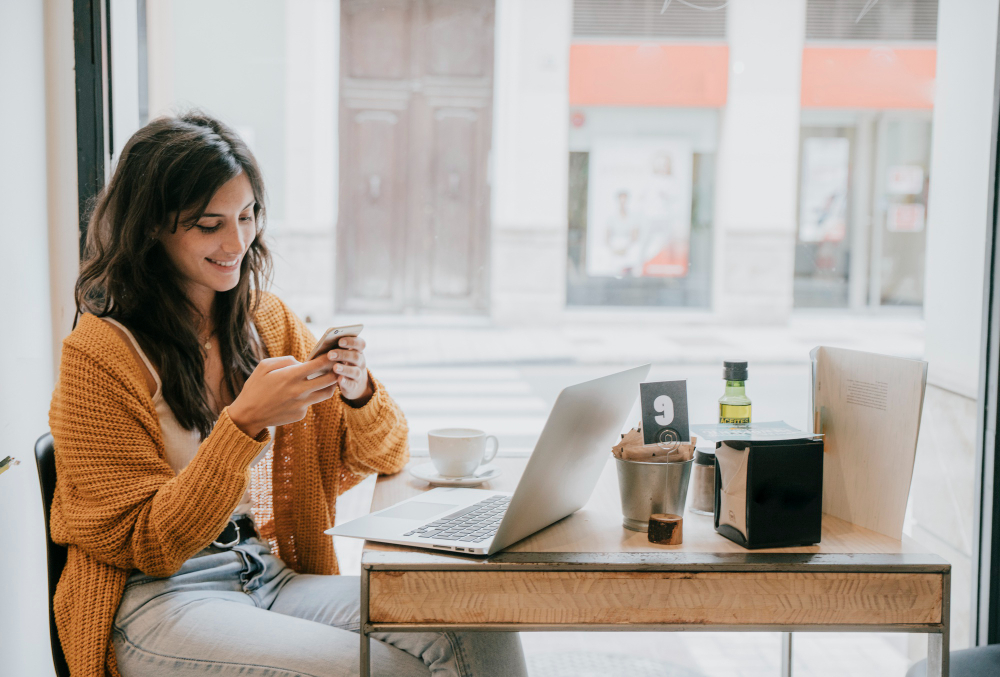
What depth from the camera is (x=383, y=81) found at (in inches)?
113

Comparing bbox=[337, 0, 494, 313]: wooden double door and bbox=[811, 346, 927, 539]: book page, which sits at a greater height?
bbox=[337, 0, 494, 313]: wooden double door

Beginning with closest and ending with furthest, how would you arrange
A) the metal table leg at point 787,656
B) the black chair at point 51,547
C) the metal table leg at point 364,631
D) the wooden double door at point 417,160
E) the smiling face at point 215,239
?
the metal table leg at point 364,631 < the black chair at point 51,547 < the smiling face at point 215,239 < the metal table leg at point 787,656 < the wooden double door at point 417,160

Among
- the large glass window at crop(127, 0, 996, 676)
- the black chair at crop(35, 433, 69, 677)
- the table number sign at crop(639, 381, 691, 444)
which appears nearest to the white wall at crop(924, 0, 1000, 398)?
the large glass window at crop(127, 0, 996, 676)

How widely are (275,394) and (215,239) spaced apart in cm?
33

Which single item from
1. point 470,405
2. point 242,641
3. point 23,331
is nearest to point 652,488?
point 242,641

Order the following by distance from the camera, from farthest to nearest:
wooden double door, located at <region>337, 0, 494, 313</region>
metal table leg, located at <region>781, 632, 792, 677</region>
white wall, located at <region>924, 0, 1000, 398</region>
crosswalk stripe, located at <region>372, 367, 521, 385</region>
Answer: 1. crosswalk stripe, located at <region>372, 367, 521, 385</region>
2. wooden double door, located at <region>337, 0, 494, 313</region>
3. white wall, located at <region>924, 0, 1000, 398</region>
4. metal table leg, located at <region>781, 632, 792, 677</region>

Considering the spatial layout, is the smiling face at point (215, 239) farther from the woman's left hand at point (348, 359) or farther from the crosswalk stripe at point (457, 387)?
the crosswalk stripe at point (457, 387)

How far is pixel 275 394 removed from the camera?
1.14m

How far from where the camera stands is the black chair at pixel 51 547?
1.17 meters

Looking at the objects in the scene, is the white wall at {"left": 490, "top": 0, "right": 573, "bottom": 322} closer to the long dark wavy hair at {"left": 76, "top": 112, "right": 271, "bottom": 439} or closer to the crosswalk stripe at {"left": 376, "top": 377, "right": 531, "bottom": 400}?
the crosswalk stripe at {"left": 376, "top": 377, "right": 531, "bottom": 400}

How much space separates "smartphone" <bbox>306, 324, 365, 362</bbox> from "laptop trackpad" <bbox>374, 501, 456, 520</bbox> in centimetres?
25

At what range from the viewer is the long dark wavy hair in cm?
127

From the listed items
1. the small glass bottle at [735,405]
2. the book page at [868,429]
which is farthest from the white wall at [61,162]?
the book page at [868,429]

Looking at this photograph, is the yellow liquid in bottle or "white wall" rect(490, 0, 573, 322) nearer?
the yellow liquid in bottle
